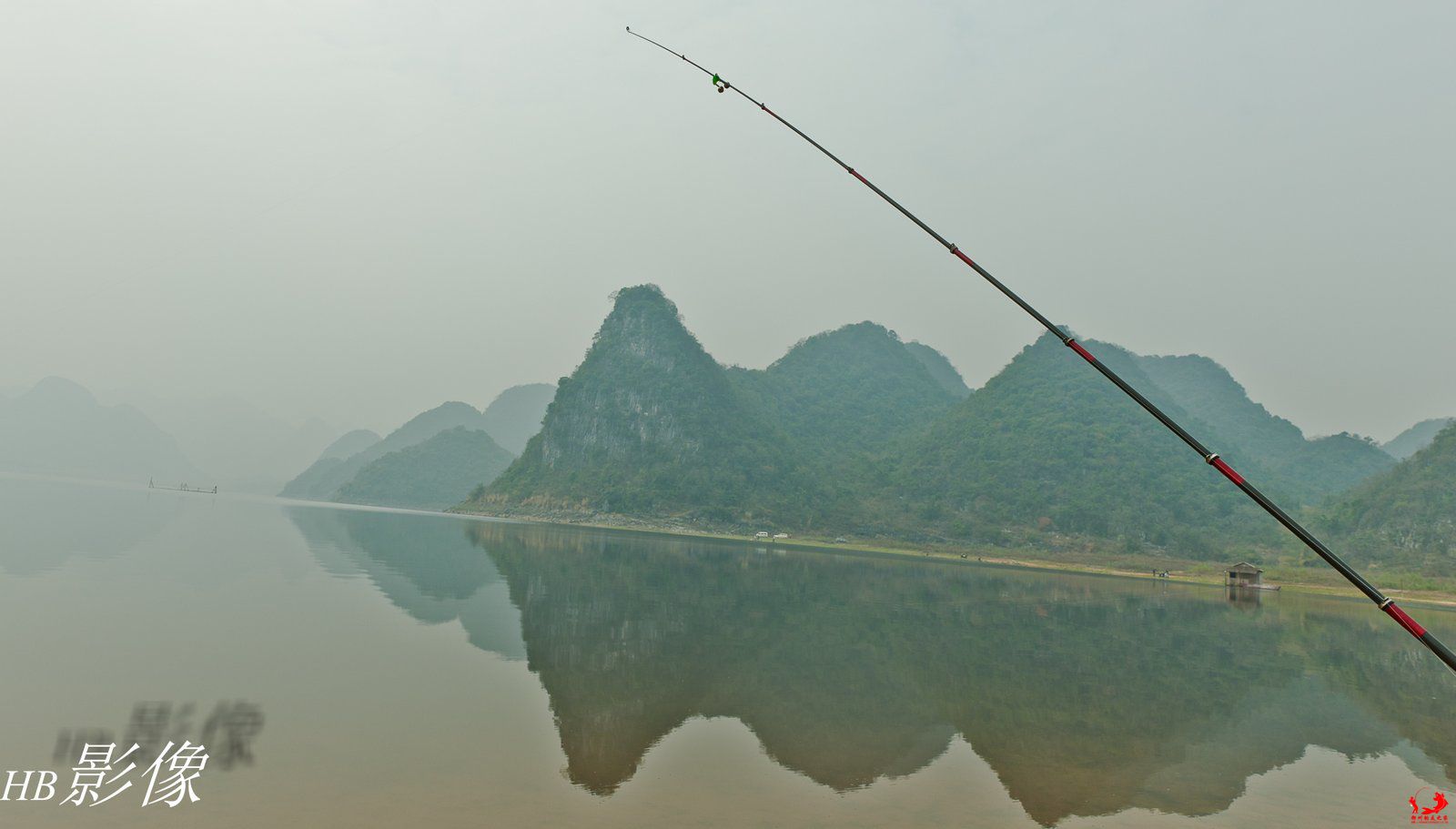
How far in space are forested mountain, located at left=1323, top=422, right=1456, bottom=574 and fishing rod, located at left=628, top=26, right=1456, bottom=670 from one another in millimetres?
82350

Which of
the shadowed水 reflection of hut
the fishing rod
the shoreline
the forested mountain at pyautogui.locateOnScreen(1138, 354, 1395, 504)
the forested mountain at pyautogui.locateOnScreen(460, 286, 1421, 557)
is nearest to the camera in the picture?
the fishing rod

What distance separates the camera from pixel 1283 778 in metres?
9.97

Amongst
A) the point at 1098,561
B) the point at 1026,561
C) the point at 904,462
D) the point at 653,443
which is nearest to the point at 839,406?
the point at 904,462

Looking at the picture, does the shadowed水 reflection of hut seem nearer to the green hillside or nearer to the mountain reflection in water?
the mountain reflection in water

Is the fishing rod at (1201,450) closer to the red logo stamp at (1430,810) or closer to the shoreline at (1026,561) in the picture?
the red logo stamp at (1430,810)

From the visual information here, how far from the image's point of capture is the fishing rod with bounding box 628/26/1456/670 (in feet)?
12.2

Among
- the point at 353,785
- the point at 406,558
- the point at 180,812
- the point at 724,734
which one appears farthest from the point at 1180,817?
the point at 406,558

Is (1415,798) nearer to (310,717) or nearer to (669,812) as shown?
(669,812)

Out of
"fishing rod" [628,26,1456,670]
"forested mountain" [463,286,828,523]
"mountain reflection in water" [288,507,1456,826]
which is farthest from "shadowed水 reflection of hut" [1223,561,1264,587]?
"forested mountain" [463,286,828,523]

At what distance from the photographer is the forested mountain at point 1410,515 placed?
6525cm

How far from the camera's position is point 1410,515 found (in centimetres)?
6969

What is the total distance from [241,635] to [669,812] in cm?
1143

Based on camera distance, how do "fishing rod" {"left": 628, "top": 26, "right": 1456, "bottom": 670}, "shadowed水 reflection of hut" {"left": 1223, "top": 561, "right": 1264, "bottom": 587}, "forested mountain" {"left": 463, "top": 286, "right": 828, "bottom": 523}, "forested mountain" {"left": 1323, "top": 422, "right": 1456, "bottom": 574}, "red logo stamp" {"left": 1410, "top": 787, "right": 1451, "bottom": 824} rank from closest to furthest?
1. "fishing rod" {"left": 628, "top": 26, "right": 1456, "bottom": 670}
2. "red logo stamp" {"left": 1410, "top": 787, "right": 1451, "bottom": 824}
3. "shadowed水 reflection of hut" {"left": 1223, "top": 561, "right": 1264, "bottom": 587}
4. "forested mountain" {"left": 1323, "top": 422, "right": 1456, "bottom": 574}
5. "forested mountain" {"left": 463, "top": 286, "right": 828, "bottom": 523}

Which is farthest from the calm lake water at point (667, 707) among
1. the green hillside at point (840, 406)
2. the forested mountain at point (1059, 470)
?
the green hillside at point (840, 406)
